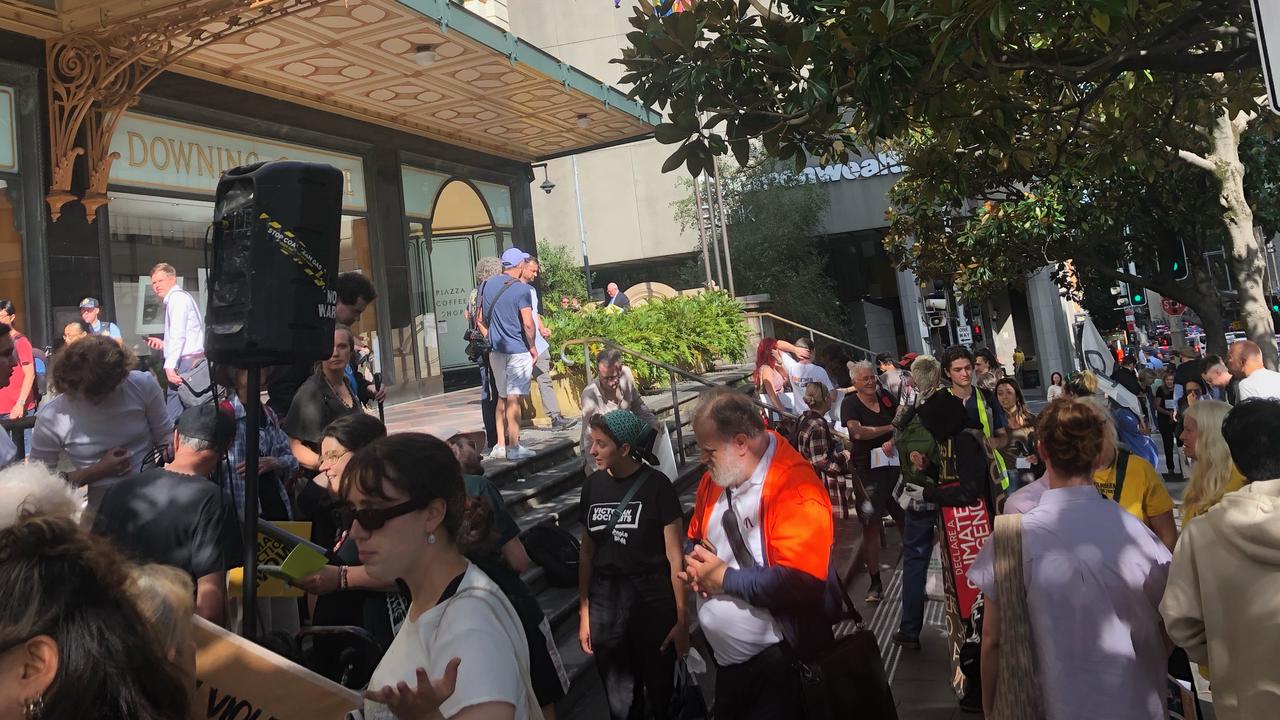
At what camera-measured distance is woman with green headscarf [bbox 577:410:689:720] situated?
416cm

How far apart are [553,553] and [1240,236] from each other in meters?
8.35

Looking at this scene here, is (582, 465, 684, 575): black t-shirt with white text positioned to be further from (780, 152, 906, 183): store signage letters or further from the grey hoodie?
(780, 152, 906, 183): store signage letters

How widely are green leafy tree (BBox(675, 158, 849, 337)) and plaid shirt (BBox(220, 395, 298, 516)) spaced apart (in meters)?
30.7

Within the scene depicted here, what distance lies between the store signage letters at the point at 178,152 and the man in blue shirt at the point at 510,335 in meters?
3.19

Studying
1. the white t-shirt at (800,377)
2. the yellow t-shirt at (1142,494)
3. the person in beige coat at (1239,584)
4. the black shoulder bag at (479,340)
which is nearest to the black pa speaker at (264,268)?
the person in beige coat at (1239,584)

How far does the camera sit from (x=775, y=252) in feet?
119

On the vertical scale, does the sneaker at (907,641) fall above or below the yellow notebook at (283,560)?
below

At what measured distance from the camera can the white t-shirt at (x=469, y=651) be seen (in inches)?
71.6

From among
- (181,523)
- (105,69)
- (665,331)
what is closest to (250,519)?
(181,523)

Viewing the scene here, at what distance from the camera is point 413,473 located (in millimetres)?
2104

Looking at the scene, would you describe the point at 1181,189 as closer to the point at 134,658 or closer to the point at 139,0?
the point at 139,0

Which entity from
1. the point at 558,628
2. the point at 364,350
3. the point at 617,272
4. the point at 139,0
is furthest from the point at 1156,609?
the point at 617,272

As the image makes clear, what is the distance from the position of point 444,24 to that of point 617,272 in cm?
3221

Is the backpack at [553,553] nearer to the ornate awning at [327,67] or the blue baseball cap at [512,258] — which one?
the blue baseball cap at [512,258]
